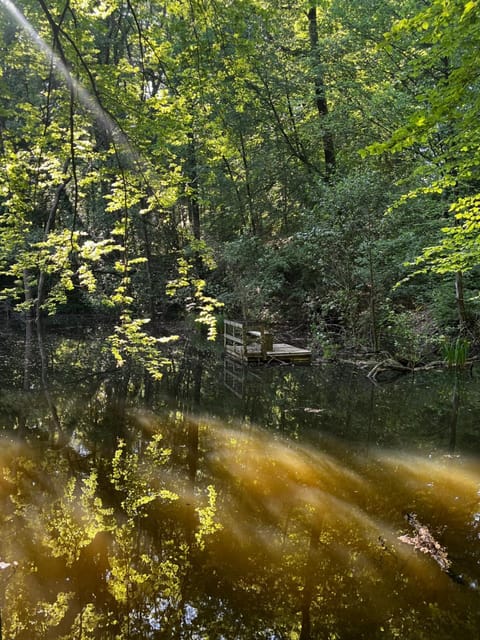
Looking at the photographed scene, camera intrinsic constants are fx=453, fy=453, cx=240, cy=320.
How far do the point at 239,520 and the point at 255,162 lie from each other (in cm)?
1622

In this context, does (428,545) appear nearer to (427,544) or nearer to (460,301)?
(427,544)

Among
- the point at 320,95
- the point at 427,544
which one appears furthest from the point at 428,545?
the point at 320,95

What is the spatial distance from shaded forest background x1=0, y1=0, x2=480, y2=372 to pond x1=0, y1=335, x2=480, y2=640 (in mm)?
1633

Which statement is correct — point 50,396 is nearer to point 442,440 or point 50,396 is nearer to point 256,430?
point 256,430

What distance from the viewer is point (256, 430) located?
6652 millimetres

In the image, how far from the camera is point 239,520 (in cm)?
405

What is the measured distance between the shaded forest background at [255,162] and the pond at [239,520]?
64.3 inches

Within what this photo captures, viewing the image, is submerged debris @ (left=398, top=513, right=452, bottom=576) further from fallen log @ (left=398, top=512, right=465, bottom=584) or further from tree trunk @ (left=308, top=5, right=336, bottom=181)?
tree trunk @ (left=308, top=5, right=336, bottom=181)

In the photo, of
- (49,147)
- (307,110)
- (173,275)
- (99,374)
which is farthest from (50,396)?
(307,110)

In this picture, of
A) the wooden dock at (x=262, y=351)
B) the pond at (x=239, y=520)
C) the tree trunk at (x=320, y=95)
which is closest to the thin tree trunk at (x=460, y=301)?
the pond at (x=239, y=520)

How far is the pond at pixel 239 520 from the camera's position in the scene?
9.64 feet

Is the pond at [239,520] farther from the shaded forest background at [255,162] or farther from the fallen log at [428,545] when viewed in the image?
the shaded forest background at [255,162]

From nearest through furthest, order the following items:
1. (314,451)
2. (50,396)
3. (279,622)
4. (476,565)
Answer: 1. (279,622)
2. (476,565)
3. (314,451)
4. (50,396)

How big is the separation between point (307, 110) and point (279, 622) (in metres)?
18.7
